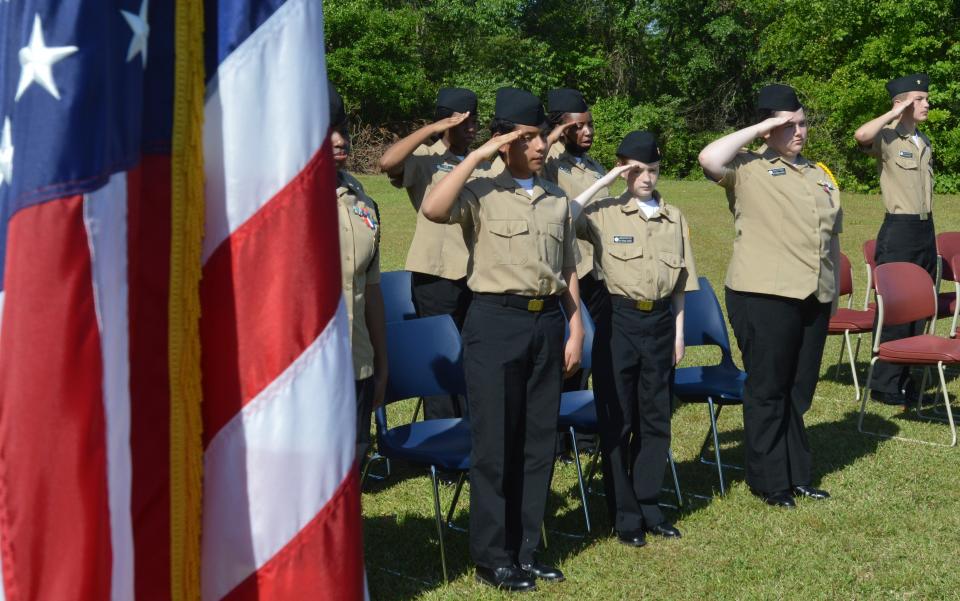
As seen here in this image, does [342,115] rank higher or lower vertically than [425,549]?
higher

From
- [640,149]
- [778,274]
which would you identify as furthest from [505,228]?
[778,274]

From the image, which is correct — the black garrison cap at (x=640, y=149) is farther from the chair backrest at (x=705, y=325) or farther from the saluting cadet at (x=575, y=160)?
the chair backrest at (x=705, y=325)

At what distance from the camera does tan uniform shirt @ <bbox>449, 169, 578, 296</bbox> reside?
4.75 metres

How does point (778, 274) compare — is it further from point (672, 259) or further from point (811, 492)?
point (811, 492)

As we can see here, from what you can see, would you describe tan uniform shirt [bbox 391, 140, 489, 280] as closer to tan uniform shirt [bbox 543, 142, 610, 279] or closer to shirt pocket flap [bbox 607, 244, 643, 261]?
tan uniform shirt [bbox 543, 142, 610, 279]

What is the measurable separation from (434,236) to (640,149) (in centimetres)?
150

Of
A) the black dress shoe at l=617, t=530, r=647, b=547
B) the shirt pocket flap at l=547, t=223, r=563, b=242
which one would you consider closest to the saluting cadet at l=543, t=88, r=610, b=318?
the black dress shoe at l=617, t=530, r=647, b=547

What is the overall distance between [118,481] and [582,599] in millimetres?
3205

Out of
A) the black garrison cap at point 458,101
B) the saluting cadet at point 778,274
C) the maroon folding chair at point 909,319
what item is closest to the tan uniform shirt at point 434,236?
the black garrison cap at point 458,101

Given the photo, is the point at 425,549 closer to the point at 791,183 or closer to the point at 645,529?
the point at 645,529

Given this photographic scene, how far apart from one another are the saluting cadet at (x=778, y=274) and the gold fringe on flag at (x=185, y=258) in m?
4.31

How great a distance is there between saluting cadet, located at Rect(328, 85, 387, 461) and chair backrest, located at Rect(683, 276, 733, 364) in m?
2.48

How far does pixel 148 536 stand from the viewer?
80.3 inches

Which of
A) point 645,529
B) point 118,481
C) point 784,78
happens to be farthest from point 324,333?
point 784,78
